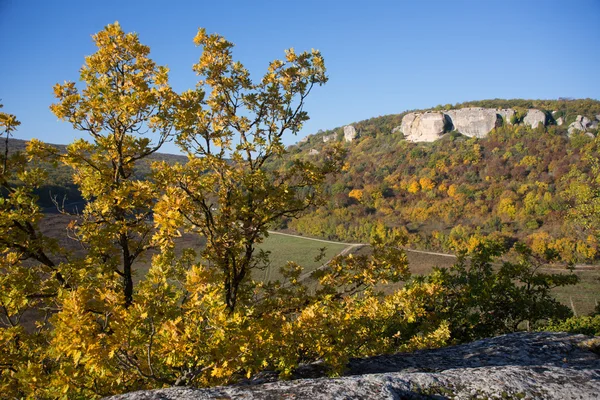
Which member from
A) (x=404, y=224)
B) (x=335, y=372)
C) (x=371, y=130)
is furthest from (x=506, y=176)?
(x=335, y=372)

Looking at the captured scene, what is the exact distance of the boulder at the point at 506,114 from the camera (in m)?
95.9

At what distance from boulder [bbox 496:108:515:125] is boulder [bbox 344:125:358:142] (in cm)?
4842

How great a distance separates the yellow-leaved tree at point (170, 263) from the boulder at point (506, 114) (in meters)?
106

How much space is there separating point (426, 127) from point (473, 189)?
4918 cm

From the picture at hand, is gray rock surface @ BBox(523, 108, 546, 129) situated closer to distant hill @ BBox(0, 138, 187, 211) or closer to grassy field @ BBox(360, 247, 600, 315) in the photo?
grassy field @ BBox(360, 247, 600, 315)

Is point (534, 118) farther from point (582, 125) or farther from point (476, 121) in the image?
point (476, 121)

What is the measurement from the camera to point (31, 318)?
2195 cm

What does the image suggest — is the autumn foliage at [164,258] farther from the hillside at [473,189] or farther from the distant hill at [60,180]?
the hillside at [473,189]

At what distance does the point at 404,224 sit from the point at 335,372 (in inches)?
2520

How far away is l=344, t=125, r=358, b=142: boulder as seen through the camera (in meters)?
131

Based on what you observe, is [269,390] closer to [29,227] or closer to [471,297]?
[29,227]

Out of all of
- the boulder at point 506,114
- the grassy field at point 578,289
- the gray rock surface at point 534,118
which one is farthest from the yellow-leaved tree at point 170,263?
the boulder at point 506,114

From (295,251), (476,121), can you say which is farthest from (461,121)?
(295,251)

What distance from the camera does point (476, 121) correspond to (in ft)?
327
